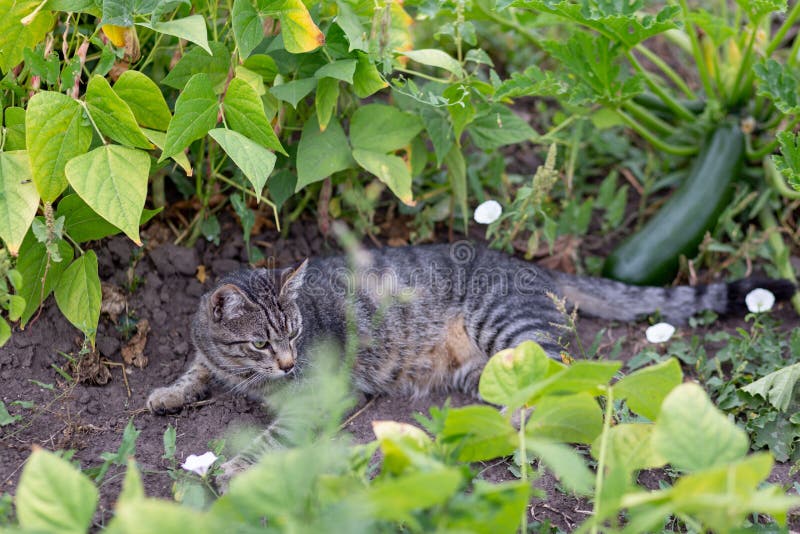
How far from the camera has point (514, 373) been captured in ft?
7.88

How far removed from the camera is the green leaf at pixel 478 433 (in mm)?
2227

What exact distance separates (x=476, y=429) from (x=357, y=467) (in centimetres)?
36

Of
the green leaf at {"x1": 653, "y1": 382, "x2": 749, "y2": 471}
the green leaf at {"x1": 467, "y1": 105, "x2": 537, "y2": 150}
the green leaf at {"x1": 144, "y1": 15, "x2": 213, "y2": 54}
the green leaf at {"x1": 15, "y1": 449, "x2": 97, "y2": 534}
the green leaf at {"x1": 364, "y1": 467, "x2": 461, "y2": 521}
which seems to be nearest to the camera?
the green leaf at {"x1": 364, "y1": 467, "x2": 461, "y2": 521}

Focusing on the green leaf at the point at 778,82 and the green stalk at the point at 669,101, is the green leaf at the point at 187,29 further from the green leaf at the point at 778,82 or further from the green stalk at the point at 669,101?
the green leaf at the point at 778,82

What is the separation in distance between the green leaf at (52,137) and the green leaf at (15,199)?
64 mm

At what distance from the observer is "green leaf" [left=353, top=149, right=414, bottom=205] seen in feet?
11.7

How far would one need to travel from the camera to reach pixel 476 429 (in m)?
2.30

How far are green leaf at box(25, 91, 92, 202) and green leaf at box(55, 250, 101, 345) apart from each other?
1.13 ft

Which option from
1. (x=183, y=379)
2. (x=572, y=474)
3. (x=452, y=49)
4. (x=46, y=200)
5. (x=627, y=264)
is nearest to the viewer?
(x=572, y=474)

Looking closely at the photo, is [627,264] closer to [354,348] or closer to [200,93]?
[354,348]

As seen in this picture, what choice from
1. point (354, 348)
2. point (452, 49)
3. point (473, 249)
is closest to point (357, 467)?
point (354, 348)

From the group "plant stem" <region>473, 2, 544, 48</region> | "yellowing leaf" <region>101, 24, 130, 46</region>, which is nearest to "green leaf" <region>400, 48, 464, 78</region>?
"plant stem" <region>473, 2, 544, 48</region>

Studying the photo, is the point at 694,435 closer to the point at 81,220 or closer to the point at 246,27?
the point at 246,27

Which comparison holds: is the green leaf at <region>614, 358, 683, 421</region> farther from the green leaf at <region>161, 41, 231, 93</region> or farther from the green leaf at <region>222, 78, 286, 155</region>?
the green leaf at <region>161, 41, 231, 93</region>
